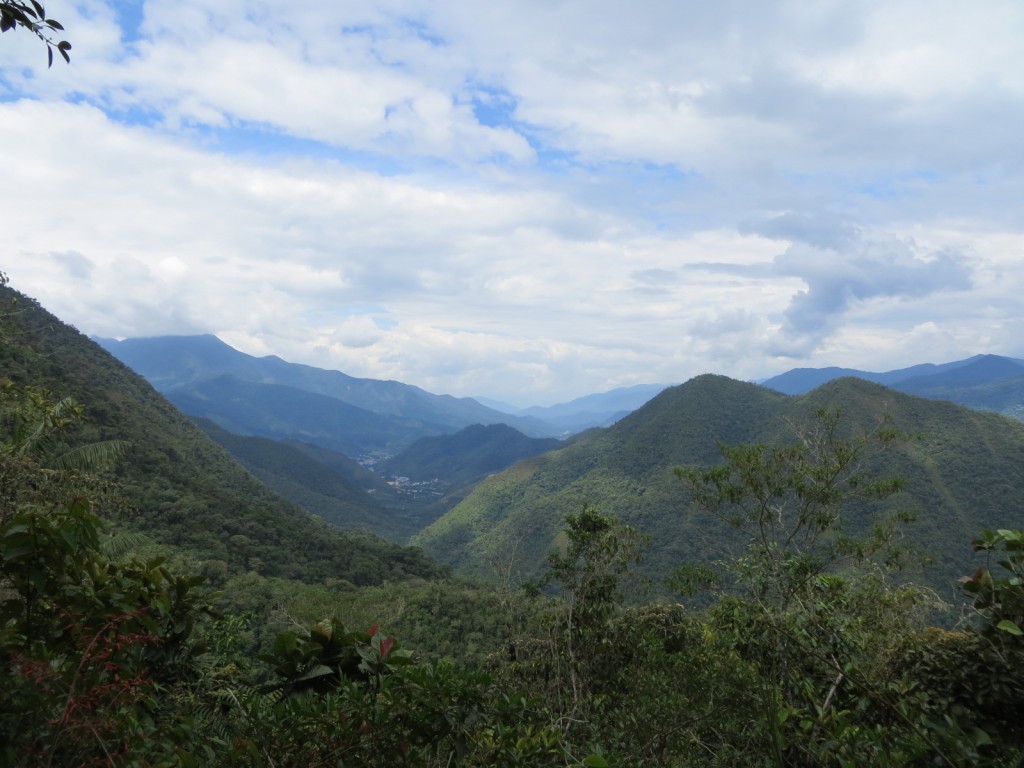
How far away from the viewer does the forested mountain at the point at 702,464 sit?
45062 mm

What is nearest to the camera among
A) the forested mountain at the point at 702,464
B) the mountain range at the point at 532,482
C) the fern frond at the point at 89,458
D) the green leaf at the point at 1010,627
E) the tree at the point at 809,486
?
the green leaf at the point at 1010,627

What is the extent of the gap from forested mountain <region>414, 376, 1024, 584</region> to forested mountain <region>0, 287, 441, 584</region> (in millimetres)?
12658

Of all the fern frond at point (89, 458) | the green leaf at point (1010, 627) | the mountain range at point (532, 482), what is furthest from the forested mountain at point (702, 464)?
the fern frond at point (89, 458)

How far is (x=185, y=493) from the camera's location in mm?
37531

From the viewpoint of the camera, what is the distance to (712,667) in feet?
13.6

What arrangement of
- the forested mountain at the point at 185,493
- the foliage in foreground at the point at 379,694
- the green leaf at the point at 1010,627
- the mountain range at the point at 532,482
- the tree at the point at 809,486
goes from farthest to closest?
1. the mountain range at the point at 532,482
2. the forested mountain at the point at 185,493
3. the tree at the point at 809,486
4. the green leaf at the point at 1010,627
5. the foliage in foreground at the point at 379,694

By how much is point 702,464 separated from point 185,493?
6357 cm

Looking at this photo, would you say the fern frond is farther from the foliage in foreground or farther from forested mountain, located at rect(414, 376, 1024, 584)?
the foliage in foreground

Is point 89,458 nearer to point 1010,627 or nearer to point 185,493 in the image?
point 1010,627

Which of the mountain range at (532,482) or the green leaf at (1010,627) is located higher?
the green leaf at (1010,627)

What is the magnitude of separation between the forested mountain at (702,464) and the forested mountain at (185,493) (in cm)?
1266

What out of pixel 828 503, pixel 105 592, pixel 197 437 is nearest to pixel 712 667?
pixel 105 592

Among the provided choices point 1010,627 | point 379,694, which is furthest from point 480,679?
point 1010,627

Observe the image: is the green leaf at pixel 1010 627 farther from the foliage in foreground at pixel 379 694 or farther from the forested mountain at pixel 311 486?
the forested mountain at pixel 311 486
